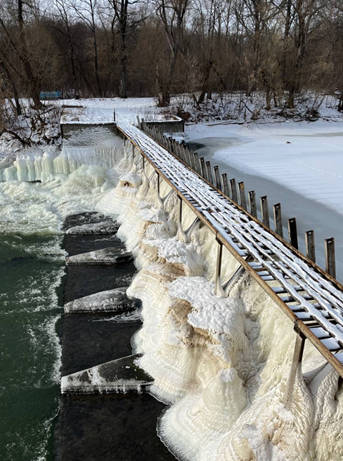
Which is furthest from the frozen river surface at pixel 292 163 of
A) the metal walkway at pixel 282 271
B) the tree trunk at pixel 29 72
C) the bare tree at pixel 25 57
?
the bare tree at pixel 25 57

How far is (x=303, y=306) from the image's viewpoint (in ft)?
13.4

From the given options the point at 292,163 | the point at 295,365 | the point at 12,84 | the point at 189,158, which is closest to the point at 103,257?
the point at 189,158

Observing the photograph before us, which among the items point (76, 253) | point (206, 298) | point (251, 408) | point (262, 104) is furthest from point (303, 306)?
point (262, 104)

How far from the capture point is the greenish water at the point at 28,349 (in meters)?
5.07

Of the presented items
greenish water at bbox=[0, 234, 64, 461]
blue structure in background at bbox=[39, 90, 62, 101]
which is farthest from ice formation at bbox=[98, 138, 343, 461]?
blue structure in background at bbox=[39, 90, 62, 101]

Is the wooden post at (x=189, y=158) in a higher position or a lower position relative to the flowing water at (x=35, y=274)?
higher

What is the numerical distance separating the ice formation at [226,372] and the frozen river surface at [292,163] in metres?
1.73

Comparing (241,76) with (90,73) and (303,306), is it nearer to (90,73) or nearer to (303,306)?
(90,73)

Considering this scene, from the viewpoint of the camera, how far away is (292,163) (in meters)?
13.2

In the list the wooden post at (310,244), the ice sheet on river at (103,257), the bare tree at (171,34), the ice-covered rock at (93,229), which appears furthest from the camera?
the bare tree at (171,34)

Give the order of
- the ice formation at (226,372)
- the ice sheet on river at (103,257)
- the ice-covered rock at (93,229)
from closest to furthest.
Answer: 1. the ice formation at (226,372)
2. the ice sheet on river at (103,257)
3. the ice-covered rock at (93,229)

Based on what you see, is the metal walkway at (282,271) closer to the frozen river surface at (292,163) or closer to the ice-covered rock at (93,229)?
the frozen river surface at (292,163)

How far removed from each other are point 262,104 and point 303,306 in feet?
71.6

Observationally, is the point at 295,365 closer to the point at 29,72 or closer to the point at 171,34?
the point at 29,72
